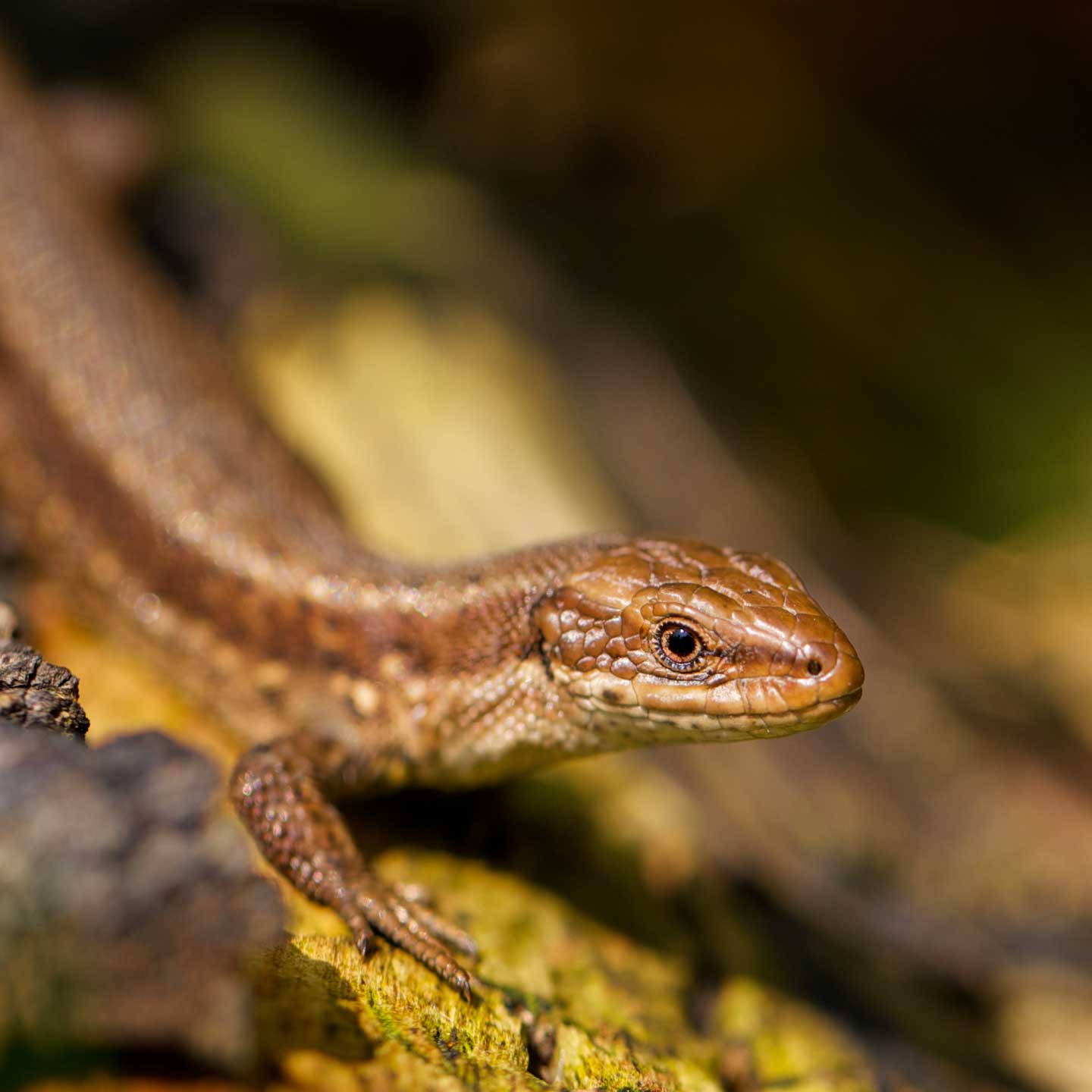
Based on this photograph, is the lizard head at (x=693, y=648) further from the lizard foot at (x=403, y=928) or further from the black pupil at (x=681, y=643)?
the lizard foot at (x=403, y=928)

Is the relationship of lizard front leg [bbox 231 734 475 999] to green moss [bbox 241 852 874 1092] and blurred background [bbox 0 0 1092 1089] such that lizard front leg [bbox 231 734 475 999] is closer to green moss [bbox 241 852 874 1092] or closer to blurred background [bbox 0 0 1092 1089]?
green moss [bbox 241 852 874 1092]

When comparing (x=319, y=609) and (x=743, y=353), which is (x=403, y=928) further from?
(x=743, y=353)

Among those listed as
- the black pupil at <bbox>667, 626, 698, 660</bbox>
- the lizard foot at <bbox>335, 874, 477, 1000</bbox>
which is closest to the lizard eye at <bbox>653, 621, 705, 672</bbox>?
the black pupil at <bbox>667, 626, 698, 660</bbox>

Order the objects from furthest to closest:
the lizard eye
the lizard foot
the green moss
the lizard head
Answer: the lizard eye, the lizard head, the lizard foot, the green moss

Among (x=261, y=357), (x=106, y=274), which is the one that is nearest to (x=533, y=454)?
(x=261, y=357)

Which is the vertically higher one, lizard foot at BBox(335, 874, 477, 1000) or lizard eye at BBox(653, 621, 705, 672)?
lizard eye at BBox(653, 621, 705, 672)

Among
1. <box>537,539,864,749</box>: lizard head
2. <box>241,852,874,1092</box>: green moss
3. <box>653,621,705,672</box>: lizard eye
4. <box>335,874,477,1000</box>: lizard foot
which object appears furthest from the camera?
<box>653,621,705,672</box>: lizard eye

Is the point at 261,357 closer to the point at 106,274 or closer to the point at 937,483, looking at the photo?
the point at 106,274

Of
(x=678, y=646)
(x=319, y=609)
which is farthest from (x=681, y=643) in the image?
(x=319, y=609)
